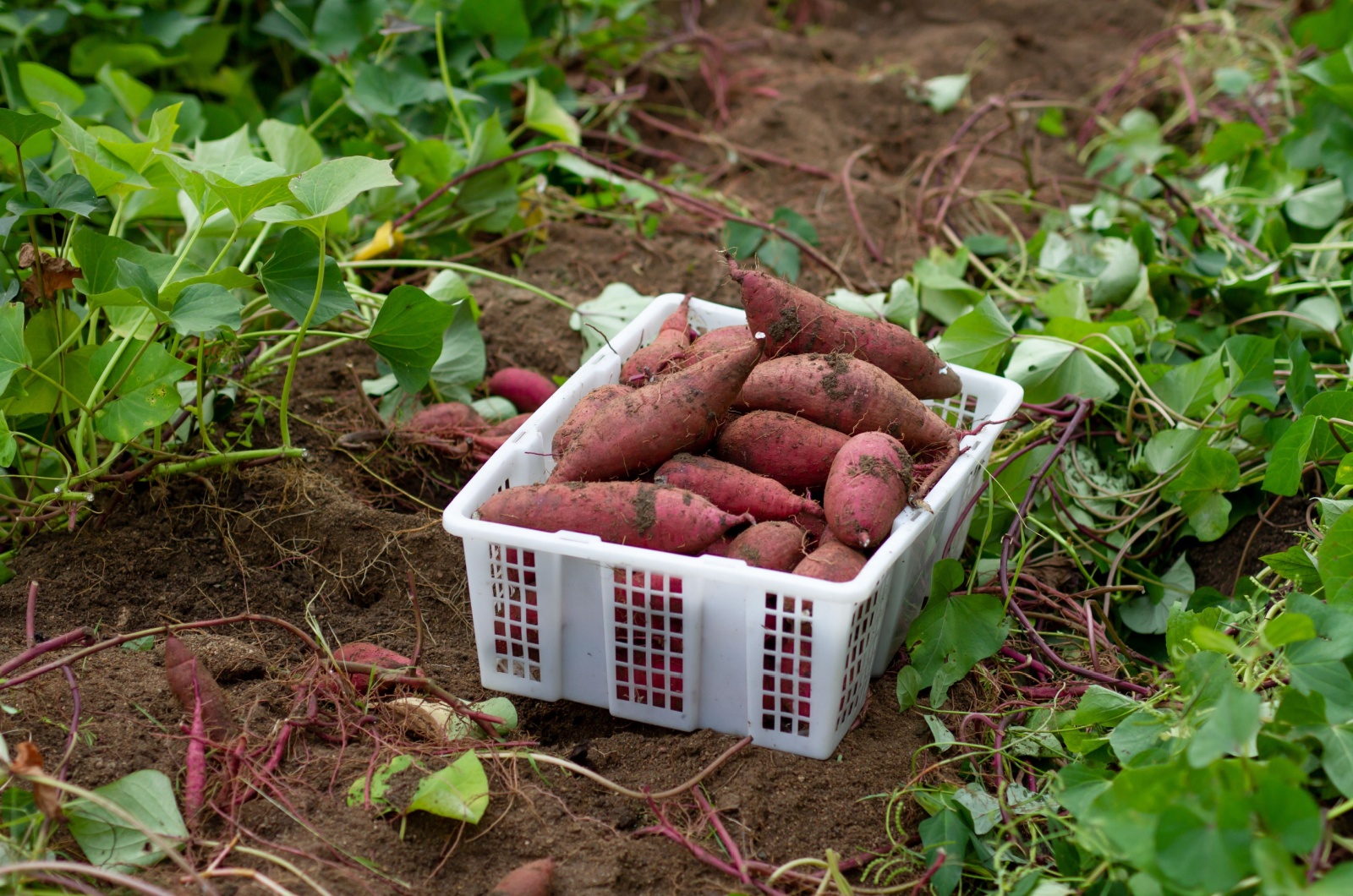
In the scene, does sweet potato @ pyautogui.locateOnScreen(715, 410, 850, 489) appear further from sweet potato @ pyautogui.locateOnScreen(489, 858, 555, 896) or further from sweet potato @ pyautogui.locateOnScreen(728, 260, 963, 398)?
sweet potato @ pyautogui.locateOnScreen(489, 858, 555, 896)

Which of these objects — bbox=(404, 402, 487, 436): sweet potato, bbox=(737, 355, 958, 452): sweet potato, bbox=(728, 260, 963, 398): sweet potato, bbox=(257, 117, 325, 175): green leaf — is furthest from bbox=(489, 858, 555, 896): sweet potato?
bbox=(257, 117, 325, 175): green leaf

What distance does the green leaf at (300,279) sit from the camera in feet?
5.63

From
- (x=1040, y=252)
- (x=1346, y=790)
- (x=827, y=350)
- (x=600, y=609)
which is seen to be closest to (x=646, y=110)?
(x=1040, y=252)

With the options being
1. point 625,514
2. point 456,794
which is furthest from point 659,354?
point 456,794

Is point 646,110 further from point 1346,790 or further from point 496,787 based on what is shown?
point 1346,790

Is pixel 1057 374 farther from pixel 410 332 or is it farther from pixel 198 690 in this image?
pixel 198 690

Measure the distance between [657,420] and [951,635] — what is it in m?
0.52

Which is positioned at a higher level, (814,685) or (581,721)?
(814,685)

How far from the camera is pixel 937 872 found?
131 cm

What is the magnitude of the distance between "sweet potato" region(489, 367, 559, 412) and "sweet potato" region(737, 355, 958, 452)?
0.65 metres

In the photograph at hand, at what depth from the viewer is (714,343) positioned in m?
1.73

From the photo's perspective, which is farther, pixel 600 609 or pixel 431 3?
pixel 431 3

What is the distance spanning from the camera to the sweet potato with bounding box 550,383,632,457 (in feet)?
5.38

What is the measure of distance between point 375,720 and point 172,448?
68 centimetres
